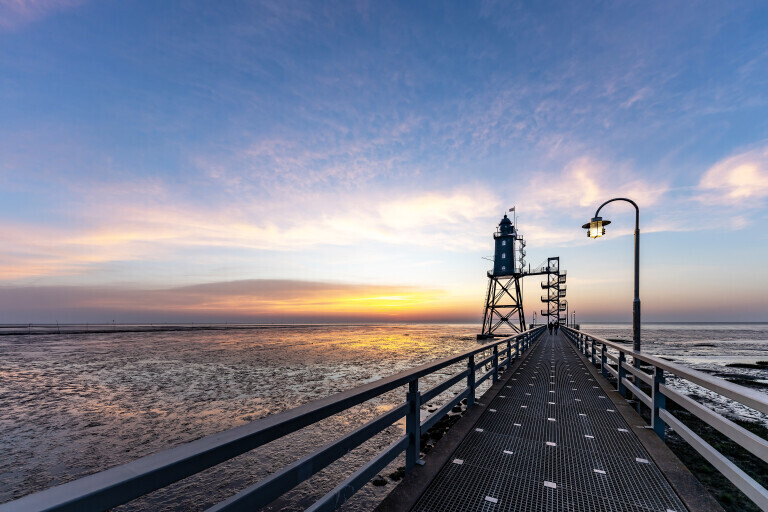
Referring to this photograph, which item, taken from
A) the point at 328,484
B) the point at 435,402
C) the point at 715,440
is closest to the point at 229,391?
the point at 435,402

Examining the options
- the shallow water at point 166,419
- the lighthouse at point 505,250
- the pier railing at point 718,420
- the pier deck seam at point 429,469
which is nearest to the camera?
the pier railing at point 718,420

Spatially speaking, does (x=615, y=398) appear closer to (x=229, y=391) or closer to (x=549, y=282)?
(x=229, y=391)

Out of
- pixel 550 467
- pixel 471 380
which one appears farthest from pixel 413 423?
pixel 471 380

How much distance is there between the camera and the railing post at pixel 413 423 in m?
3.85

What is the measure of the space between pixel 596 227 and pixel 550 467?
288 inches

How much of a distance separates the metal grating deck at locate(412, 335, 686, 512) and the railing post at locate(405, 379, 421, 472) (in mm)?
340

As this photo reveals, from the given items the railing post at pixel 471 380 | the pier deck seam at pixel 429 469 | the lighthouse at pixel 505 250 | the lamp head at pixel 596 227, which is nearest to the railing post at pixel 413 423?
the pier deck seam at pixel 429 469

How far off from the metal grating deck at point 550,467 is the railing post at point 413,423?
1.12 ft

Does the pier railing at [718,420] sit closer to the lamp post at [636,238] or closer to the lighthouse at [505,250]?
the lamp post at [636,238]

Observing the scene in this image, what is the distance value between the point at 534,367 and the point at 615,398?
13.9 ft

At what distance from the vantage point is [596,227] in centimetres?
949

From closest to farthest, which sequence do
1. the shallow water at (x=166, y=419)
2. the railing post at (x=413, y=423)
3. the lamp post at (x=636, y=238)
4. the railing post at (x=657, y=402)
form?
the railing post at (x=413, y=423)
the railing post at (x=657, y=402)
the shallow water at (x=166, y=419)
the lamp post at (x=636, y=238)

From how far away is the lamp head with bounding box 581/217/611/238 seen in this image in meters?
9.38

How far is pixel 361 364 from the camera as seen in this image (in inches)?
776
